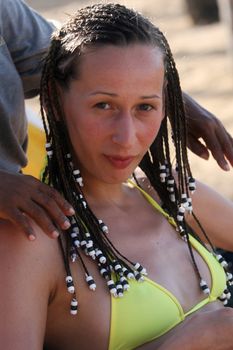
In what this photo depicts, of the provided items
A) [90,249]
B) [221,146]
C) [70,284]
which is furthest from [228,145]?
[70,284]

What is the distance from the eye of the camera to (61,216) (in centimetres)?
210

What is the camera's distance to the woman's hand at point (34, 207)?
2.09 metres

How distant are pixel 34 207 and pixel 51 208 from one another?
0.12ft

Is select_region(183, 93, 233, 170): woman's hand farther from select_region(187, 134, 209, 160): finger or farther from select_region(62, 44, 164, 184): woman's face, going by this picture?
select_region(62, 44, 164, 184): woman's face

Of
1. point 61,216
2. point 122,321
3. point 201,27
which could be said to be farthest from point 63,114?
point 201,27

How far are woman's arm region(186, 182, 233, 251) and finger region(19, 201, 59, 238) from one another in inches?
29.8

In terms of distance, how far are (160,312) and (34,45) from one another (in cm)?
107

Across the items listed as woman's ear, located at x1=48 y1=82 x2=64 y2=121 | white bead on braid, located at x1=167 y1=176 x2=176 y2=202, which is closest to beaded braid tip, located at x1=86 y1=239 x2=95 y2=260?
woman's ear, located at x1=48 y1=82 x2=64 y2=121

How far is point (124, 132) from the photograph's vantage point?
2.27 meters

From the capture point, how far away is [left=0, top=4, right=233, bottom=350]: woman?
2.18m

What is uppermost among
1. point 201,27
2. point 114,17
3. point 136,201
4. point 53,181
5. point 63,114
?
point 114,17

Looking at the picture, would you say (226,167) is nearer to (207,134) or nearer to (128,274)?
(207,134)

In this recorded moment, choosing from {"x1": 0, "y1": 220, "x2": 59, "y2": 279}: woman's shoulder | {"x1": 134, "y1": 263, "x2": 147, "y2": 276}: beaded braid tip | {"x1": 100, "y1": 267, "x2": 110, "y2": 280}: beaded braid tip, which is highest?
{"x1": 0, "y1": 220, "x2": 59, "y2": 279}: woman's shoulder

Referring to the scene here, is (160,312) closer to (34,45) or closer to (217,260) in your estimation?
(217,260)
